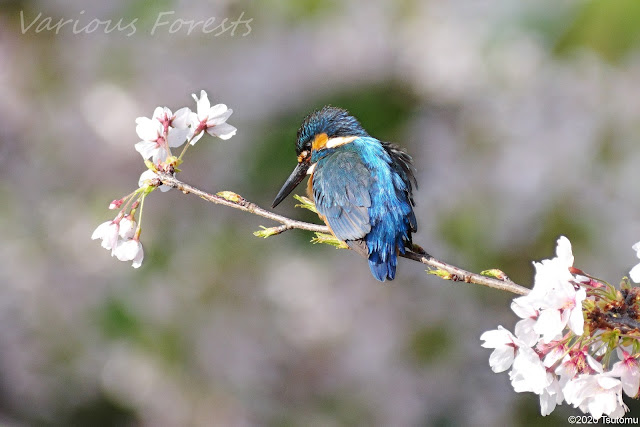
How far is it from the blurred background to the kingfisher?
3.34ft

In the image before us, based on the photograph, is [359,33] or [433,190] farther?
[359,33]

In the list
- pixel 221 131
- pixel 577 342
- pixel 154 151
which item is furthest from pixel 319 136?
pixel 577 342

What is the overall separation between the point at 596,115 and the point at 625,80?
229 millimetres

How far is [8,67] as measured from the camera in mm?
3816

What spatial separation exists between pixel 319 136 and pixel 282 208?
121 centimetres

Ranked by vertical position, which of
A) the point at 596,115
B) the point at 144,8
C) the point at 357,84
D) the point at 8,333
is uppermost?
the point at 144,8

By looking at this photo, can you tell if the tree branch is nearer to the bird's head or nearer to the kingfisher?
the kingfisher

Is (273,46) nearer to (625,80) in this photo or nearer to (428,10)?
(428,10)

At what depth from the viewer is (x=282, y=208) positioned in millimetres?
3396

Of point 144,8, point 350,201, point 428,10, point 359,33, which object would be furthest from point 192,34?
point 350,201

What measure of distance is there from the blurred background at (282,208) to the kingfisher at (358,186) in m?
1.02

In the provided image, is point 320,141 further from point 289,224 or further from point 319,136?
point 289,224

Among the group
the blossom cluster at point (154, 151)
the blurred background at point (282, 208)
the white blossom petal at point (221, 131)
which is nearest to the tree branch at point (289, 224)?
the blossom cluster at point (154, 151)

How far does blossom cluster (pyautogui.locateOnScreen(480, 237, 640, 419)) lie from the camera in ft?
3.65
